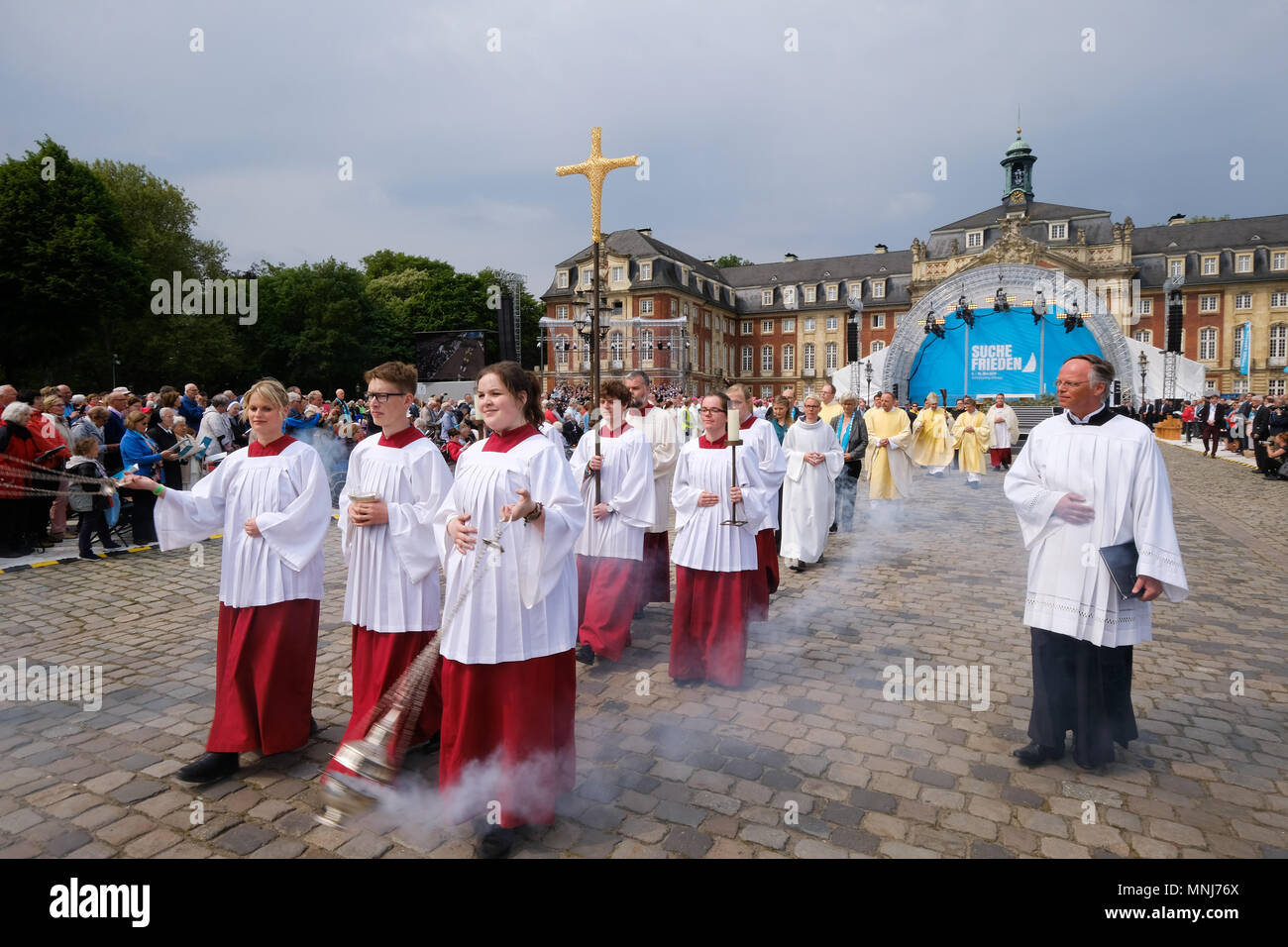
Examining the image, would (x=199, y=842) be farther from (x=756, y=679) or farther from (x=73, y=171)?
(x=73, y=171)

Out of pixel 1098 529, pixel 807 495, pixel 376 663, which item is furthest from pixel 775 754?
pixel 807 495

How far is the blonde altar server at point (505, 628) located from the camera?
3.33 meters

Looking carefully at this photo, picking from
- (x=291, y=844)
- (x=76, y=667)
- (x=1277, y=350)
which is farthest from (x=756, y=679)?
(x=1277, y=350)

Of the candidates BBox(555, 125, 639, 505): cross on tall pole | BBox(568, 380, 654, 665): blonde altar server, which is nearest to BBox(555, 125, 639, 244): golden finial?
BBox(555, 125, 639, 505): cross on tall pole

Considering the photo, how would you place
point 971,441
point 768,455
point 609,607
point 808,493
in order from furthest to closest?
point 971,441 < point 808,493 < point 768,455 < point 609,607

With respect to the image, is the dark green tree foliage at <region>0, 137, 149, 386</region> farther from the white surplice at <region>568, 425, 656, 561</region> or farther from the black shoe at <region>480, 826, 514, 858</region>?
the black shoe at <region>480, 826, 514, 858</region>

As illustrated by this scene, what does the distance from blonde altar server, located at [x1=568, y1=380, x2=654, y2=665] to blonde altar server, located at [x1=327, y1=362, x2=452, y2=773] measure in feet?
6.32

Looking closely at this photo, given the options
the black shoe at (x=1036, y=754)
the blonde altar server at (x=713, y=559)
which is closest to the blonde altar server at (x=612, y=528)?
the blonde altar server at (x=713, y=559)

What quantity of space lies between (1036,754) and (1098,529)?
1.22m

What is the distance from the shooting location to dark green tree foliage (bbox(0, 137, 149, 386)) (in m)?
31.5

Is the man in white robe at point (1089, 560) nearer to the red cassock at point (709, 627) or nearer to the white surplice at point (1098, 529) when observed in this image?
the white surplice at point (1098, 529)

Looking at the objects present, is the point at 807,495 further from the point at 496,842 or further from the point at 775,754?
the point at 496,842

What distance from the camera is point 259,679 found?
13.3ft

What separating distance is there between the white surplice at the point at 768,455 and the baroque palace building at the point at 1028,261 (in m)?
48.0
